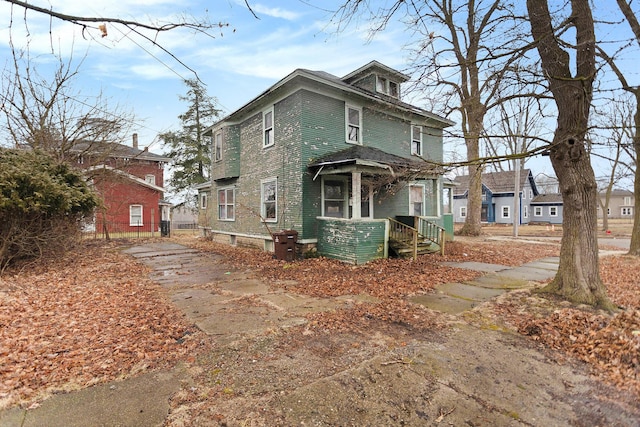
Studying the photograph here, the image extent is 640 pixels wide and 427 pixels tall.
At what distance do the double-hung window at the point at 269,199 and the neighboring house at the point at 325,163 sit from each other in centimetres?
4

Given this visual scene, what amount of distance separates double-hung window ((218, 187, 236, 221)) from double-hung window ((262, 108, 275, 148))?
358 cm

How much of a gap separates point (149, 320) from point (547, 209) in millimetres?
46107

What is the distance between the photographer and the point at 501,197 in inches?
1427

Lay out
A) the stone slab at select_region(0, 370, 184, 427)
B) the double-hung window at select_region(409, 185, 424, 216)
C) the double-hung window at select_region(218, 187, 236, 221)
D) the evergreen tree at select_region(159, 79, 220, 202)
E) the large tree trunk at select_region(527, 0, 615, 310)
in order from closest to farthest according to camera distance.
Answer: the stone slab at select_region(0, 370, 184, 427)
the large tree trunk at select_region(527, 0, 615, 310)
the double-hung window at select_region(409, 185, 424, 216)
the double-hung window at select_region(218, 187, 236, 221)
the evergreen tree at select_region(159, 79, 220, 202)

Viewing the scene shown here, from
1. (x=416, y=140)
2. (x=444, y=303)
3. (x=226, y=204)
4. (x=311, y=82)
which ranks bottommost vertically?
(x=444, y=303)

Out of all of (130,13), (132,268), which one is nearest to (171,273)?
(132,268)

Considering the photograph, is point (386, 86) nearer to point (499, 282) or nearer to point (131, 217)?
point (499, 282)

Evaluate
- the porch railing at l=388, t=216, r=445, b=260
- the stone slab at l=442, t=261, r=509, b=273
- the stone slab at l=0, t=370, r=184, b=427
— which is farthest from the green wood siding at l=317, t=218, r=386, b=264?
the stone slab at l=0, t=370, r=184, b=427

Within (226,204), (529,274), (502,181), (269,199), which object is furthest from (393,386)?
(502,181)

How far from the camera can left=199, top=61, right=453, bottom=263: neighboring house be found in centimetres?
931

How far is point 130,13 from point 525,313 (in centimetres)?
649

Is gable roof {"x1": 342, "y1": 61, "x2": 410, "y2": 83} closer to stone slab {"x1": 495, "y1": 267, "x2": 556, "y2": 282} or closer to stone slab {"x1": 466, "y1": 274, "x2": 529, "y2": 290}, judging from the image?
stone slab {"x1": 495, "y1": 267, "x2": 556, "y2": 282}

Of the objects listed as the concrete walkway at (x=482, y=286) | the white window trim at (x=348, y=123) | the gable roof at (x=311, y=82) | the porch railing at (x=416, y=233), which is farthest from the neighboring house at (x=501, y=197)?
the concrete walkway at (x=482, y=286)

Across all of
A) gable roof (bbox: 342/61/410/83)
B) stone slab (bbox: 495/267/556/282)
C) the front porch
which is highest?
gable roof (bbox: 342/61/410/83)
